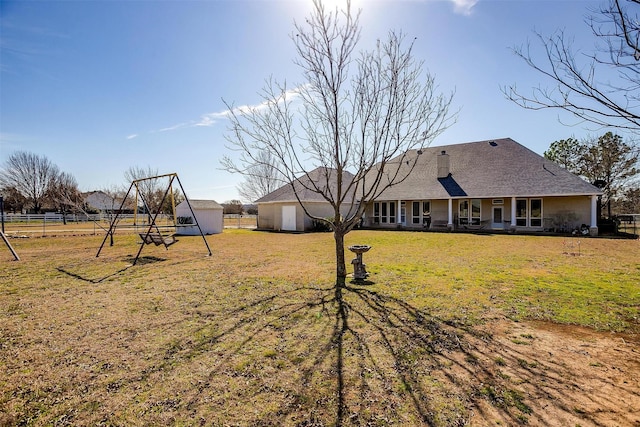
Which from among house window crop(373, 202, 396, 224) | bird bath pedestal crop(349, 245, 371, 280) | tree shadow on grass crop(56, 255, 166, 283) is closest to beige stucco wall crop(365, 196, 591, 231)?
house window crop(373, 202, 396, 224)

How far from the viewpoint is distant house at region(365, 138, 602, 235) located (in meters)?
19.5

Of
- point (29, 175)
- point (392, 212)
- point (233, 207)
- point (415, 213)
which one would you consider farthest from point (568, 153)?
point (29, 175)

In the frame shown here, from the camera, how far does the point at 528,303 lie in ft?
19.1

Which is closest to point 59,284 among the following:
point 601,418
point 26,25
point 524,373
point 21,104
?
point 26,25

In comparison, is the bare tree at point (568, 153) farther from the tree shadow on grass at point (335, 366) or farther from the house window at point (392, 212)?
the tree shadow on grass at point (335, 366)

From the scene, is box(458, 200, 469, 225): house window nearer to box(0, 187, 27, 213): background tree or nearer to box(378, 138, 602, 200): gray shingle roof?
box(378, 138, 602, 200): gray shingle roof

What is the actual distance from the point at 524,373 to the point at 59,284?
9349mm

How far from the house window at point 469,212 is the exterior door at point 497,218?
91 cm

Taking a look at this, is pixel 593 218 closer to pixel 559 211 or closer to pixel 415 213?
pixel 559 211

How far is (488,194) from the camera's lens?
21.0m

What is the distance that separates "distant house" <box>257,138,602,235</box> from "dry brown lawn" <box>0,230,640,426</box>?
1364cm

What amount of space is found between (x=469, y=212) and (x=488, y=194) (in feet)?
7.87

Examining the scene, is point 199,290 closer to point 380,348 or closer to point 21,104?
point 380,348

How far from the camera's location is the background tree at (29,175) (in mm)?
48656
